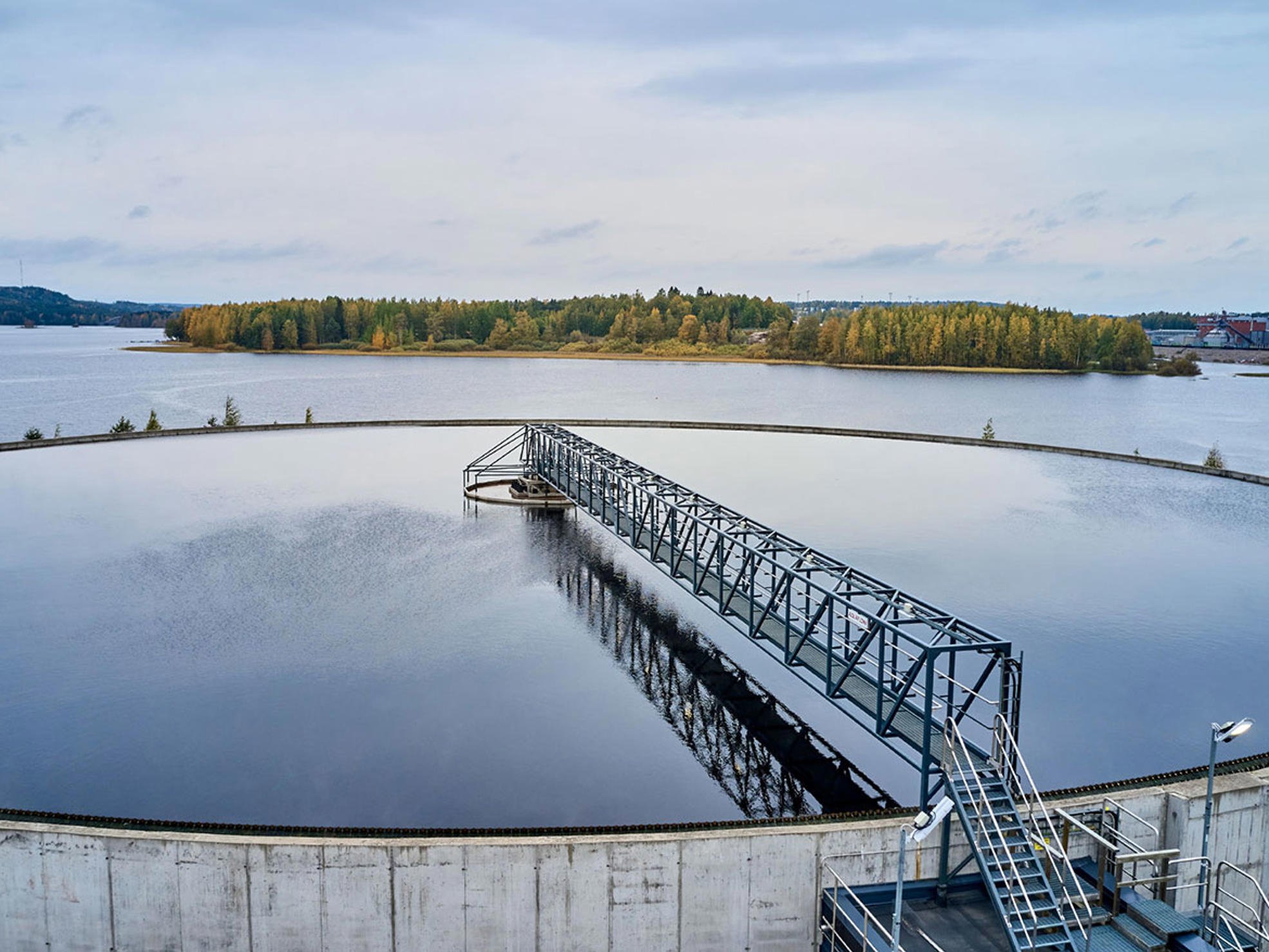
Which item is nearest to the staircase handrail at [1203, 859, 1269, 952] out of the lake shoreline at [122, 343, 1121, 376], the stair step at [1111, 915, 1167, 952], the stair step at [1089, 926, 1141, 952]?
the stair step at [1111, 915, 1167, 952]

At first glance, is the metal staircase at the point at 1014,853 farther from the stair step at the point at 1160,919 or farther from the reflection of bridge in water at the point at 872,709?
the stair step at the point at 1160,919

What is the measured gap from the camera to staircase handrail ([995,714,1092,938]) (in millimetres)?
11289

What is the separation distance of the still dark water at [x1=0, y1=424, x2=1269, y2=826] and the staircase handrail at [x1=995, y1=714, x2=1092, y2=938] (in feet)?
8.99

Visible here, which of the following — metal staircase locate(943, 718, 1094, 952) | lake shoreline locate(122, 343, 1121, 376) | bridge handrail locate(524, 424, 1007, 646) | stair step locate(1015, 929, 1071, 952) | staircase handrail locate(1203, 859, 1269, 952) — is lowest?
staircase handrail locate(1203, 859, 1269, 952)

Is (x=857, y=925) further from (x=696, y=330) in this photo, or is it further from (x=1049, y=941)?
(x=696, y=330)

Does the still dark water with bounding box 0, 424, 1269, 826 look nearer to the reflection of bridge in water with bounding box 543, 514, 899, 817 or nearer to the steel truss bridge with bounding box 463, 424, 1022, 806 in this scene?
the reflection of bridge in water with bounding box 543, 514, 899, 817

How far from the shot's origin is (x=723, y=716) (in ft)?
61.6

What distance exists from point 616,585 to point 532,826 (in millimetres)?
12258

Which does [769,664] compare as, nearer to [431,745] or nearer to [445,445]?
[431,745]

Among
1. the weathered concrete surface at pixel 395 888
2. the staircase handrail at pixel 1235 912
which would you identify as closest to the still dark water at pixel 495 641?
the weathered concrete surface at pixel 395 888

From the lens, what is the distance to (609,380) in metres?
113

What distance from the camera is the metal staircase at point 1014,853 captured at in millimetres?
11242

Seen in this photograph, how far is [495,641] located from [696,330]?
467 ft

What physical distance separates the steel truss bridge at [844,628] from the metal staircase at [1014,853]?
0.39m
